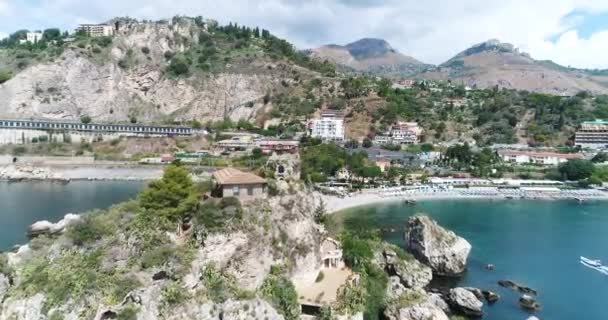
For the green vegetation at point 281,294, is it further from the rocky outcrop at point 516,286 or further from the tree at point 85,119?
the tree at point 85,119

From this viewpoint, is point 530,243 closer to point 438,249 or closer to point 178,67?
point 438,249

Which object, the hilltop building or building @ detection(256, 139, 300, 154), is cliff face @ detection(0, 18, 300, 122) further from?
the hilltop building

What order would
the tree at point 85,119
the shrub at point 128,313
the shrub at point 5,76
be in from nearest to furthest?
the shrub at point 128,313 < the tree at point 85,119 < the shrub at point 5,76

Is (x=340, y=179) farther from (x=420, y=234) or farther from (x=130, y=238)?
(x=130, y=238)

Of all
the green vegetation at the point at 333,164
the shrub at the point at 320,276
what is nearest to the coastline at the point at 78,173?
the green vegetation at the point at 333,164

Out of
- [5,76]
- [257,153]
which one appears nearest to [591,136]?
[257,153]

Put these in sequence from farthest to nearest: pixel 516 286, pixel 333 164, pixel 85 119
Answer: pixel 85 119 → pixel 333 164 → pixel 516 286
